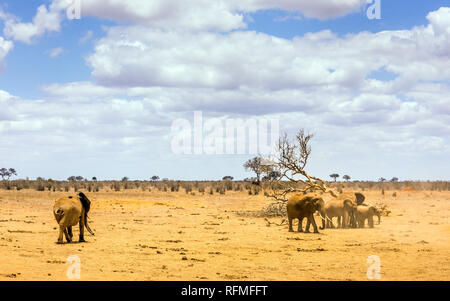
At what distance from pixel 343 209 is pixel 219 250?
→ 8506 mm

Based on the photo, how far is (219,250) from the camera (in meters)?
17.0

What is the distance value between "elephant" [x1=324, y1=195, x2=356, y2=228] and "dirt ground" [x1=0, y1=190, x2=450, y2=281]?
108 cm

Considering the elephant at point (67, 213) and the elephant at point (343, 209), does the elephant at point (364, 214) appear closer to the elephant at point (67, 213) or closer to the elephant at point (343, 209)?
the elephant at point (343, 209)

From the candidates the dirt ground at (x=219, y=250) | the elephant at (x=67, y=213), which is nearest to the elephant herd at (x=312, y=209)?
the elephant at (x=67, y=213)

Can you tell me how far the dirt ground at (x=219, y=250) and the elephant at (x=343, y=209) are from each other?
1.08 metres

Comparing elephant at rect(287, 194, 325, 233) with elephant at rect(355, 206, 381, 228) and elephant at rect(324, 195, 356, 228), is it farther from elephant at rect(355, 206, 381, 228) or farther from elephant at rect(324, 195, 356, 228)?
elephant at rect(355, 206, 381, 228)

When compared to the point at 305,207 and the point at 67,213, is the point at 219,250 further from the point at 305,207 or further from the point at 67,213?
the point at 305,207

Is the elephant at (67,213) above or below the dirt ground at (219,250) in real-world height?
above

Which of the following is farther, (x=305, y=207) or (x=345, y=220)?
(x=345, y=220)

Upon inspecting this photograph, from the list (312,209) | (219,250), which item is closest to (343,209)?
(312,209)

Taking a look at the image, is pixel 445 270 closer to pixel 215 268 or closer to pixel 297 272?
pixel 297 272

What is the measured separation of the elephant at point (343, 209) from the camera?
2367 centimetres

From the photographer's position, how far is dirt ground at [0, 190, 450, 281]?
42.3 ft

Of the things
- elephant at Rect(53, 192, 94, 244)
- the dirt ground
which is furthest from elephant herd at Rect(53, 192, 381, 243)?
the dirt ground
